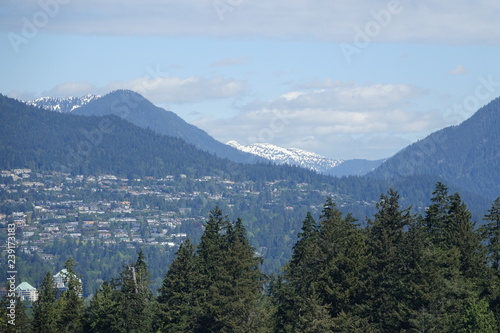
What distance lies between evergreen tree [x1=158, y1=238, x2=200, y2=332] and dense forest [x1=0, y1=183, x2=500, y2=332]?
0.09 m

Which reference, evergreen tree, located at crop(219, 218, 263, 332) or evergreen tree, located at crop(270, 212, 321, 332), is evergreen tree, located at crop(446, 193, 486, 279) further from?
evergreen tree, located at crop(219, 218, 263, 332)

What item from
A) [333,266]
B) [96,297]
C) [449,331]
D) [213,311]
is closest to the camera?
[449,331]

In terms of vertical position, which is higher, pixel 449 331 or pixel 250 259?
pixel 250 259

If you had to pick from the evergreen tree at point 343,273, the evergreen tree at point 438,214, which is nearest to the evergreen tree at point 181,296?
the evergreen tree at point 343,273

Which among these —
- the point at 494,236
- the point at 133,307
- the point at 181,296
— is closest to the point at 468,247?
the point at 494,236

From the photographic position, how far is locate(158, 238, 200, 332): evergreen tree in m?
82.8

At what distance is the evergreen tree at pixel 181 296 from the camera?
82.8 m

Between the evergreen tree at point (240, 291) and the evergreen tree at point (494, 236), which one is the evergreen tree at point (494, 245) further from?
the evergreen tree at point (240, 291)

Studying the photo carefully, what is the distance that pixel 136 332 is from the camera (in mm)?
84562

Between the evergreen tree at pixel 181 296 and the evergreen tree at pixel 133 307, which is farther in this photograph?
the evergreen tree at pixel 133 307

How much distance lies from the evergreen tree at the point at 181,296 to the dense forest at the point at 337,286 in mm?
91

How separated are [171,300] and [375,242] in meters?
20.1

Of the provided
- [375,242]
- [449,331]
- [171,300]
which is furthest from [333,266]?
[171,300]

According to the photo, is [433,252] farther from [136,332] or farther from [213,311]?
[136,332]
